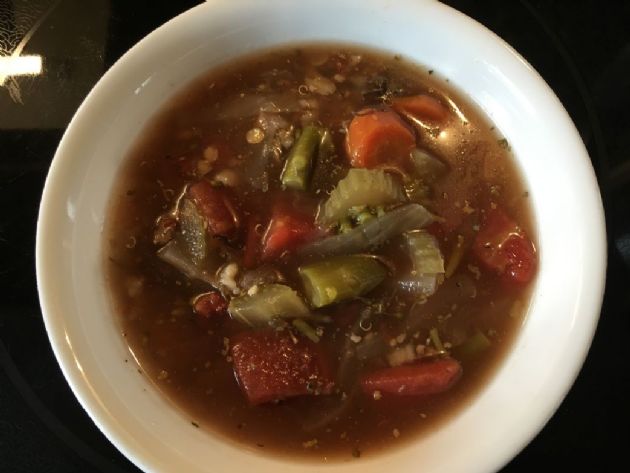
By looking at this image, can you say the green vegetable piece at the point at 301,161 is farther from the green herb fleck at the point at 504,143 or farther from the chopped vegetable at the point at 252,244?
the green herb fleck at the point at 504,143

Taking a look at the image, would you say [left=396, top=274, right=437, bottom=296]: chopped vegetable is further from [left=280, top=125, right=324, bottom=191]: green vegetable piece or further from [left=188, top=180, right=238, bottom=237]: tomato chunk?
[left=188, top=180, right=238, bottom=237]: tomato chunk

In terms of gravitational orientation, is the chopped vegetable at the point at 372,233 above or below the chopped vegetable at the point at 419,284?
above

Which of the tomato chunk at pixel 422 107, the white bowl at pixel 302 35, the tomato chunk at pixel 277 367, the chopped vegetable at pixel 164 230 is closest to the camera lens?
the white bowl at pixel 302 35

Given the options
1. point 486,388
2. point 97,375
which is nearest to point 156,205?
point 97,375

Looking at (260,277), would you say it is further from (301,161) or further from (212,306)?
(301,161)

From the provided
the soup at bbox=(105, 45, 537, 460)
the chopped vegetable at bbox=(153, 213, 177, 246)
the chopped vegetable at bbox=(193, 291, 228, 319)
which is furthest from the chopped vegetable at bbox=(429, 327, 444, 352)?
the chopped vegetable at bbox=(153, 213, 177, 246)

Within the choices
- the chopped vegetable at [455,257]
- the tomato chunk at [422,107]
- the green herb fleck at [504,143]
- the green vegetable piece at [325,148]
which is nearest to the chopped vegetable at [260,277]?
the green vegetable piece at [325,148]
